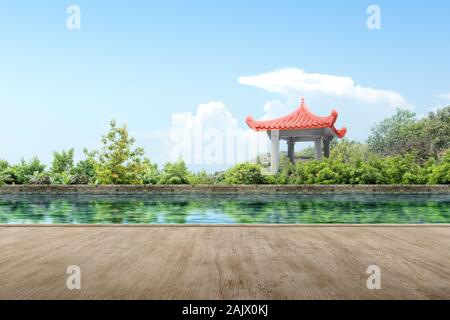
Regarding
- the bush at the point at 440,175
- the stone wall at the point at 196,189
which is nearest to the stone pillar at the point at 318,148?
the bush at the point at 440,175

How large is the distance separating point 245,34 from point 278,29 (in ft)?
4.77

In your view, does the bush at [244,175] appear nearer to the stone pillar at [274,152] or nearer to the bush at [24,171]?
the stone pillar at [274,152]

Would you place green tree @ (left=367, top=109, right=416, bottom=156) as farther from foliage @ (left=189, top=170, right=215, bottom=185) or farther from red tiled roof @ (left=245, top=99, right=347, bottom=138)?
foliage @ (left=189, top=170, right=215, bottom=185)

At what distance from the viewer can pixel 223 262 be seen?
8.96 feet

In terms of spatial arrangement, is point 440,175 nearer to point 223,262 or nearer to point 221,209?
point 221,209

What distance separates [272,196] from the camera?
11.8m

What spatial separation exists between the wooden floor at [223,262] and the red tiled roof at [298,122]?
12304mm

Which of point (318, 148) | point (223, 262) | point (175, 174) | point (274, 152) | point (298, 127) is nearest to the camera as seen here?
point (223, 262)

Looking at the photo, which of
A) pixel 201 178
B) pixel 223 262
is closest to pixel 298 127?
pixel 201 178

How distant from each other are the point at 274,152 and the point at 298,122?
61.2 inches

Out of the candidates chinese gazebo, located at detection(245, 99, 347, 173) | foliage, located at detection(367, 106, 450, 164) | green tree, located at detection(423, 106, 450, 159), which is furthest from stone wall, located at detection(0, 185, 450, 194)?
green tree, located at detection(423, 106, 450, 159)

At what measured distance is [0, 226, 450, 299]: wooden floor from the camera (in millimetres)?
2074
